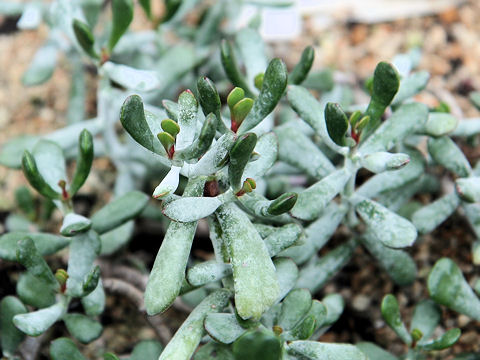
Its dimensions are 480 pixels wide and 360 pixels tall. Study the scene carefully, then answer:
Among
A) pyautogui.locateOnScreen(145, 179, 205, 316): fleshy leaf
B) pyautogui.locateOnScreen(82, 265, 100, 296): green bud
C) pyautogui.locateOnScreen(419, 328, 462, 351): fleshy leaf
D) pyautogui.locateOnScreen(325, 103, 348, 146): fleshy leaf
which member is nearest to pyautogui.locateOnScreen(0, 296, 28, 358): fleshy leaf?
pyautogui.locateOnScreen(82, 265, 100, 296): green bud

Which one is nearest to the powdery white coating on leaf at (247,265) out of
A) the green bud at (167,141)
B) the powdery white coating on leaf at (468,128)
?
the green bud at (167,141)

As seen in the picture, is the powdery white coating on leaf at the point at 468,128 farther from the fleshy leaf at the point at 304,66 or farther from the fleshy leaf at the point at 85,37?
the fleshy leaf at the point at 85,37

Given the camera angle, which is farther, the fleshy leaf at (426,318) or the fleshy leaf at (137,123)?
the fleshy leaf at (426,318)

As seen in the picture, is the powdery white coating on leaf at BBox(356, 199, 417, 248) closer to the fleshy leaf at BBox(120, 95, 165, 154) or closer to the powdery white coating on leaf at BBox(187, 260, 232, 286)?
the powdery white coating on leaf at BBox(187, 260, 232, 286)

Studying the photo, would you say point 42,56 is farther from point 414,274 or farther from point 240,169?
point 414,274

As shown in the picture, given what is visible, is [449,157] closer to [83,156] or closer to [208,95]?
[208,95]

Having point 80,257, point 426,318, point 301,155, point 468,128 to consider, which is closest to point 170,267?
point 80,257

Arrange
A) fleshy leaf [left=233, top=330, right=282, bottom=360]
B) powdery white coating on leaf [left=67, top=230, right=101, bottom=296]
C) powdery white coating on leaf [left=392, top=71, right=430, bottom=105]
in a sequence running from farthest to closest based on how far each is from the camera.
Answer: powdery white coating on leaf [left=392, top=71, right=430, bottom=105], powdery white coating on leaf [left=67, top=230, right=101, bottom=296], fleshy leaf [left=233, top=330, right=282, bottom=360]
